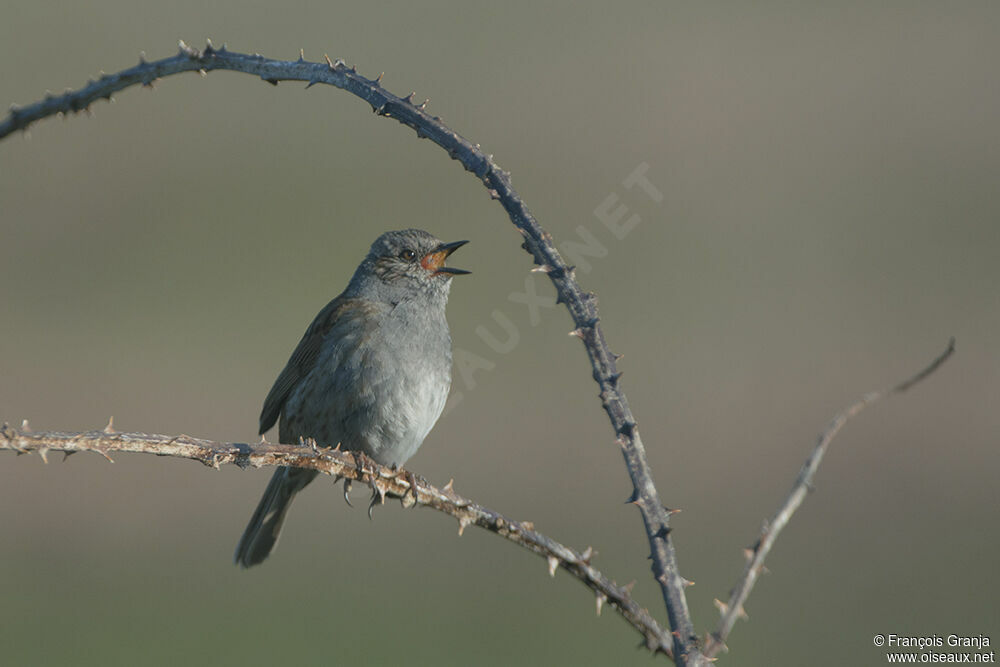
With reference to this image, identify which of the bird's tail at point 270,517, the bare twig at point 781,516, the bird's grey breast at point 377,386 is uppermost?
the bird's grey breast at point 377,386

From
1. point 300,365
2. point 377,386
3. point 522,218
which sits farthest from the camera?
point 300,365

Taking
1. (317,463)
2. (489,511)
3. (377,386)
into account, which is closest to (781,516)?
(489,511)

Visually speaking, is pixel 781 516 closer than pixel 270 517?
Yes

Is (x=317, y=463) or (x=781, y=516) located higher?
(x=317, y=463)

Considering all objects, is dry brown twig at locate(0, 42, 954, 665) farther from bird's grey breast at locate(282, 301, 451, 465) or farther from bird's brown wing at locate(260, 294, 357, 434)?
bird's brown wing at locate(260, 294, 357, 434)

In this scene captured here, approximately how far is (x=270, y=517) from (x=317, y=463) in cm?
383

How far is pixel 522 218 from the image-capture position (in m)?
2.31

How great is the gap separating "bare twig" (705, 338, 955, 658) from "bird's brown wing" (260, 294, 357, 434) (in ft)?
13.2

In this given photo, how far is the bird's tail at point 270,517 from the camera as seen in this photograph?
5.98 m

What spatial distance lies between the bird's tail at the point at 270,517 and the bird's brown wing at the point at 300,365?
33 centimetres

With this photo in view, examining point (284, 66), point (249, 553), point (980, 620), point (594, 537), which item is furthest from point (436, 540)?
point (284, 66)

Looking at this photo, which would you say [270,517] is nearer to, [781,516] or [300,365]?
[300,365]

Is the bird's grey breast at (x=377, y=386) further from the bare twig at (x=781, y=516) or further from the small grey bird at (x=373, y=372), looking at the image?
the bare twig at (x=781, y=516)

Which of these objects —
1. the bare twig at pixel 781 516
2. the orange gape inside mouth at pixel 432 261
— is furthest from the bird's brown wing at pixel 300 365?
the bare twig at pixel 781 516
